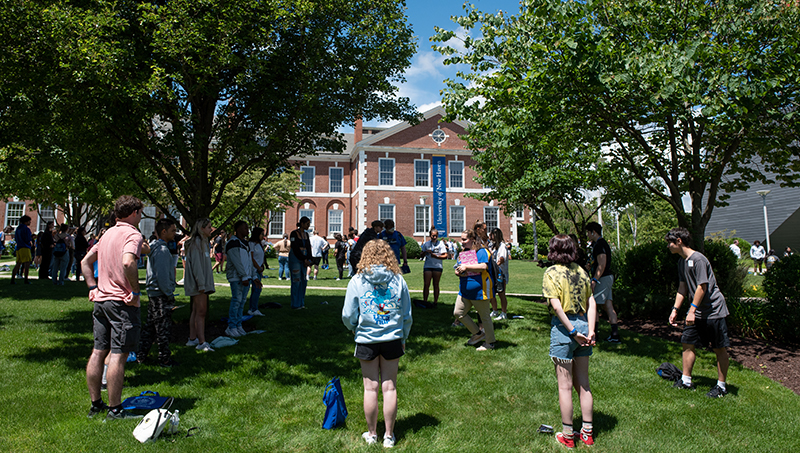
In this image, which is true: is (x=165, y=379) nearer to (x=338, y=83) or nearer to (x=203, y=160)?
(x=203, y=160)

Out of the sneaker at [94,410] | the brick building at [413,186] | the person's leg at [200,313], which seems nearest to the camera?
the sneaker at [94,410]

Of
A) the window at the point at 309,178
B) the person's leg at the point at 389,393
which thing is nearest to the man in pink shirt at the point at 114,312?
the person's leg at the point at 389,393

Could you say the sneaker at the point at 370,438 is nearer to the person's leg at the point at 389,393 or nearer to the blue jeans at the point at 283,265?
the person's leg at the point at 389,393

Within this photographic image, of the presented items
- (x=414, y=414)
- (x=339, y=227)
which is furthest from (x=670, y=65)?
(x=339, y=227)

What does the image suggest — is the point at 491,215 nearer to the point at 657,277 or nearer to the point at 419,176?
the point at 419,176

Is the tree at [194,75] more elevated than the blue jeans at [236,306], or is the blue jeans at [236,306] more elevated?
the tree at [194,75]

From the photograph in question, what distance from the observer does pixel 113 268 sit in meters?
4.05

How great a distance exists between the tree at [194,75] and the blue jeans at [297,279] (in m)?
2.12

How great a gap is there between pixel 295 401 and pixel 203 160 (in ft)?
14.2

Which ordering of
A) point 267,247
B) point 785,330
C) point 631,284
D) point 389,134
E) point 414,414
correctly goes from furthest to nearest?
point 389,134 → point 267,247 → point 631,284 → point 785,330 → point 414,414

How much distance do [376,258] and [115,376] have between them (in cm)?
251

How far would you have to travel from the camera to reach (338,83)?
276 inches

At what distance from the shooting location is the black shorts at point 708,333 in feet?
15.9

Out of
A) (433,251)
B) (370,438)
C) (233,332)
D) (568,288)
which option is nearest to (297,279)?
(233,332)
